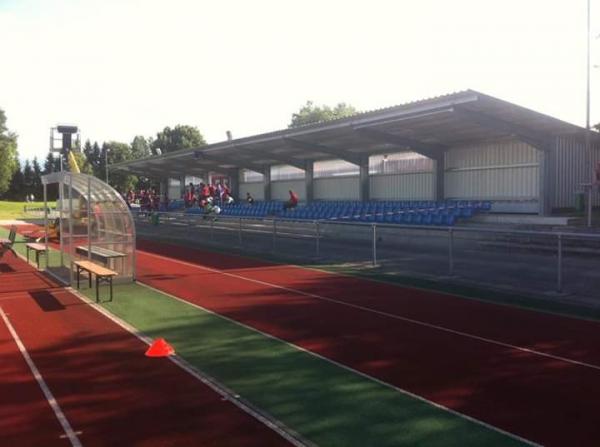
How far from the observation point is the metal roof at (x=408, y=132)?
19.8 metres

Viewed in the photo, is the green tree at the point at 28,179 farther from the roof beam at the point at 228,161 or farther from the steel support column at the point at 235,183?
the roof beam at the point at 228,161

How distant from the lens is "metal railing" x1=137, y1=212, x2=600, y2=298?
499 inches

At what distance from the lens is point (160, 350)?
757 centimetres

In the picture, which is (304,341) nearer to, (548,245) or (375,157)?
(548,245)

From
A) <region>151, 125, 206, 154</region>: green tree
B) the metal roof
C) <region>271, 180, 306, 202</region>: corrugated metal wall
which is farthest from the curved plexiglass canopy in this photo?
<region>151, 125, 206, 154</region>: green tree

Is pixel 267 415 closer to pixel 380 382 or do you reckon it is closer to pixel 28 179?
pixel 380 382

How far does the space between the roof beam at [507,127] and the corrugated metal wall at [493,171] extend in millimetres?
839

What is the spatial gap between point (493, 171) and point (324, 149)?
8.46 metres

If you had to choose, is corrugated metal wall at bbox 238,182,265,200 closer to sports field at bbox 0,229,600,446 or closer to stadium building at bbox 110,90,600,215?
stadium building at bbox 110,90,600,215

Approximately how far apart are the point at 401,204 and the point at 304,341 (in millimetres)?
19282

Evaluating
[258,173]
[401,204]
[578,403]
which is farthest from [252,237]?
[258,173]

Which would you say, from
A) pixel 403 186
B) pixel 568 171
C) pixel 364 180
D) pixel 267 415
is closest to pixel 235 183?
pixel 364 180

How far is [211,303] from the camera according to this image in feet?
36.9

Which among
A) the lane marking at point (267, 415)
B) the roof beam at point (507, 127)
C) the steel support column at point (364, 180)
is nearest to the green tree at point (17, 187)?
the steel support column at point (364, 180)
